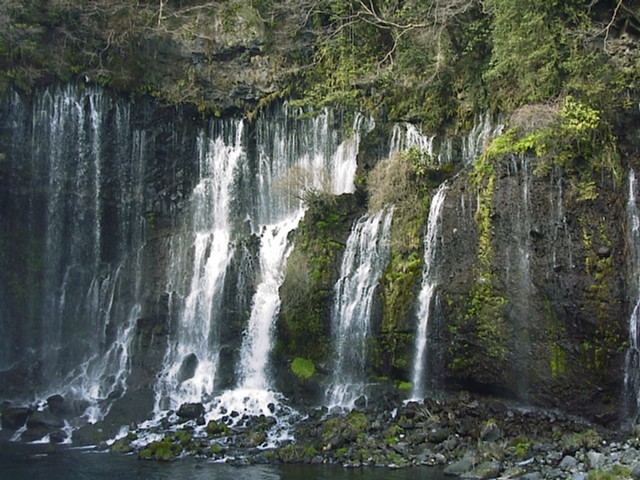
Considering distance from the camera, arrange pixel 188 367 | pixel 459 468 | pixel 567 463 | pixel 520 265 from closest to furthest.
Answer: pixel 567 463
pixel 459 468
pixel 520 265
pixel 188 367

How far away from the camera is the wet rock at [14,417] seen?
20.6 m

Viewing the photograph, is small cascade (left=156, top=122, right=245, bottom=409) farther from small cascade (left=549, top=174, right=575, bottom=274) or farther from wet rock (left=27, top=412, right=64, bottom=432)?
small cascade (left=549, top=174, right=575, bottom=274)

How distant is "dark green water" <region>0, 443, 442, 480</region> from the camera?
15.0 m

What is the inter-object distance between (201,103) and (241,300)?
7.95m

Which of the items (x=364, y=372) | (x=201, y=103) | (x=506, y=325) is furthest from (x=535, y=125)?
(x=201, y=103)

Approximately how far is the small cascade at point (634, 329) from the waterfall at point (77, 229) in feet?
49.0

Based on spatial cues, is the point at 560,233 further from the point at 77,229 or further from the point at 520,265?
the point at 77,229

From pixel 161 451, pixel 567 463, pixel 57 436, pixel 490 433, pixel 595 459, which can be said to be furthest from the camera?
pixel 57 436

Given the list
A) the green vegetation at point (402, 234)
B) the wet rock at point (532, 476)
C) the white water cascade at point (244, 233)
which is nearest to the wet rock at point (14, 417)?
the white water cascade at point (244, 233)

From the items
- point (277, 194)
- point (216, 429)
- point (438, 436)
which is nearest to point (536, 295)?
point (438, 436)

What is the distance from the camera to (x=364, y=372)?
2002 cm

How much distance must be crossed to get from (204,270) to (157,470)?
895 cm

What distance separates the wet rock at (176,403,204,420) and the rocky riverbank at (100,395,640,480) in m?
0.38

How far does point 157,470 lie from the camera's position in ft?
52.2
